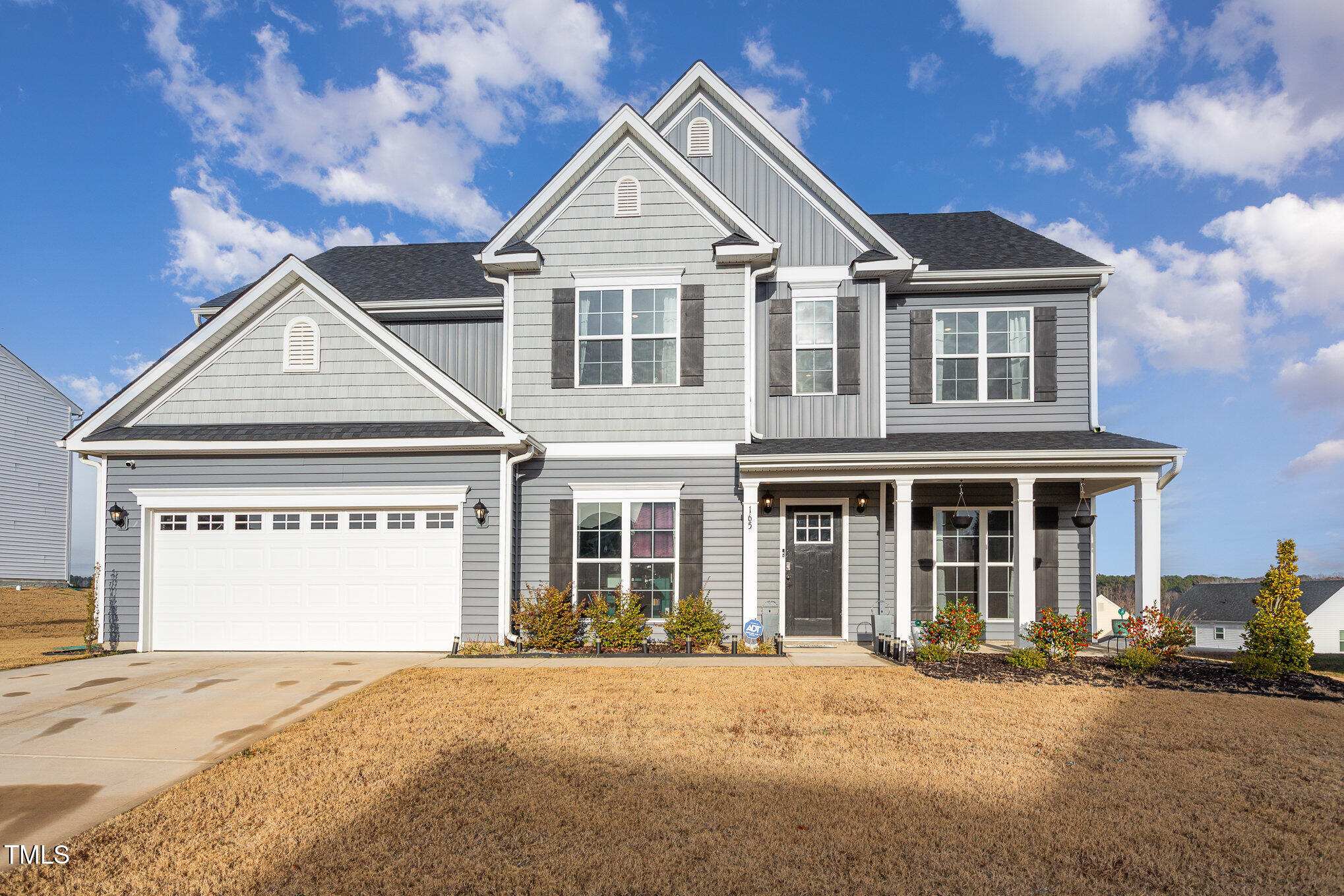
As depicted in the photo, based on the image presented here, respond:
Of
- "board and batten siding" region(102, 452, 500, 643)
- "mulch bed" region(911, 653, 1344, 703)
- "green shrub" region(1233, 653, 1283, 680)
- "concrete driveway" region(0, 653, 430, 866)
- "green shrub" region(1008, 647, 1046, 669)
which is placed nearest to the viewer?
"concrete driveway" region(0, 653, 430, 866)

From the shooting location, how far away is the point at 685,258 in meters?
12.6

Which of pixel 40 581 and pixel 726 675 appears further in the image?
pixel 40 581

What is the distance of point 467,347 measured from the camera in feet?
47.2

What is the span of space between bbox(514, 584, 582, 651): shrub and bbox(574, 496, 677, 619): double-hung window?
0.57m

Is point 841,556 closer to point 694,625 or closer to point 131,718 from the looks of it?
point 694,625

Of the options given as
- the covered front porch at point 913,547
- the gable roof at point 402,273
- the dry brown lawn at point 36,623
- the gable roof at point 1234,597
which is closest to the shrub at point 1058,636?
the covered front porch at point 913,547

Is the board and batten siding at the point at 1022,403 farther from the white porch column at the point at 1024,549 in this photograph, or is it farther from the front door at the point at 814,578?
the front door at the point at 814,578

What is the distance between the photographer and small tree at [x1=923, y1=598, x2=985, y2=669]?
1078cm

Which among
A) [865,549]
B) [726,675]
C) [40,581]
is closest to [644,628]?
[726,675]

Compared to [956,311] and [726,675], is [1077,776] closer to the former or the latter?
[726,675]

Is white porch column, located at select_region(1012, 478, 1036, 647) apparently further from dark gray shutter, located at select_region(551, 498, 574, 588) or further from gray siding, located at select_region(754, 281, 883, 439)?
dark gray shutter, located at select_region(551, 498, 574, 588)

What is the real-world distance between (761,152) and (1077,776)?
10735 mm

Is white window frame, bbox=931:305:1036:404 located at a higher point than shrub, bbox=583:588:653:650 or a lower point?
higher

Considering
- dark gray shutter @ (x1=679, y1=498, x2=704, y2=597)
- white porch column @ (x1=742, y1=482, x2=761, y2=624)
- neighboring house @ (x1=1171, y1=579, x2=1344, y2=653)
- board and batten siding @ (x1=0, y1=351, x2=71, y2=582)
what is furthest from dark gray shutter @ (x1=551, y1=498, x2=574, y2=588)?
Result: neighboring house @ (x1=1171, y1=579, x2=1344, y2=653)
